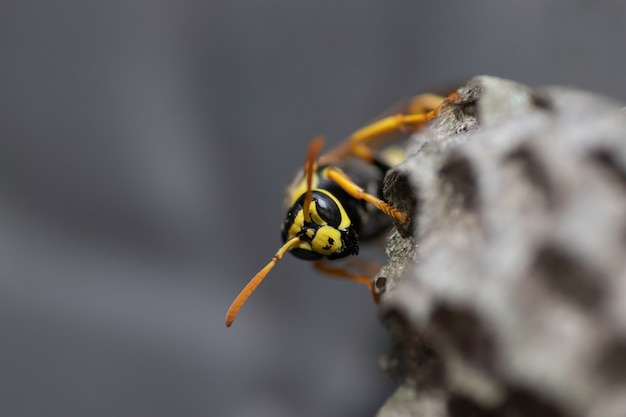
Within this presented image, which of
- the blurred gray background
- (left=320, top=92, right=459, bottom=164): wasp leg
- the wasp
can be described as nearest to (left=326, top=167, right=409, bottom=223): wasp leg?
the wasp

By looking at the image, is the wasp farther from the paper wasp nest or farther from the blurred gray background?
the blurred gray background

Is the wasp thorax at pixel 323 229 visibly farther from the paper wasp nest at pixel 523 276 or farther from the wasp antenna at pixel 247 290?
the paper wasp nest at pixel 523 276

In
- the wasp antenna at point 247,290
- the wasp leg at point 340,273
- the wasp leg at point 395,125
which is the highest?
the wasp leg at point 395,125

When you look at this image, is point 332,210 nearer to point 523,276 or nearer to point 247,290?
point 247,290

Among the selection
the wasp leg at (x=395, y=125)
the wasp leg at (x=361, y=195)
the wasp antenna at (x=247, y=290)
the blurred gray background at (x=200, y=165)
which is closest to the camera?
the wasp leg at (x=361, y=195)

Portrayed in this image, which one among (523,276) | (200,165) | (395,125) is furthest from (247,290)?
(200,165)

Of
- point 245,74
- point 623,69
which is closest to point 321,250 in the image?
point 245,74

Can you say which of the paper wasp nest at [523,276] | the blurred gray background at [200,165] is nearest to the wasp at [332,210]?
the paper wasp nest at [523,276]
